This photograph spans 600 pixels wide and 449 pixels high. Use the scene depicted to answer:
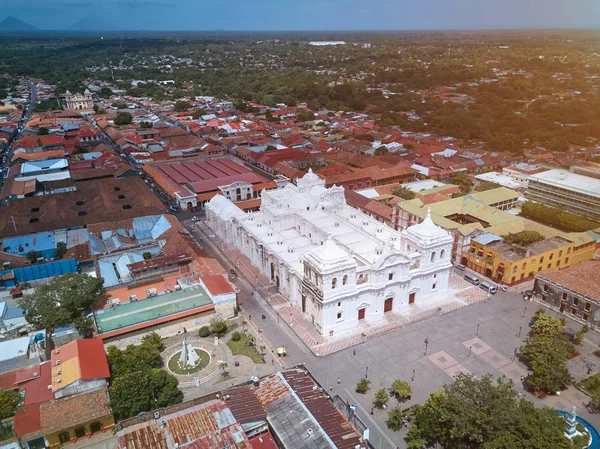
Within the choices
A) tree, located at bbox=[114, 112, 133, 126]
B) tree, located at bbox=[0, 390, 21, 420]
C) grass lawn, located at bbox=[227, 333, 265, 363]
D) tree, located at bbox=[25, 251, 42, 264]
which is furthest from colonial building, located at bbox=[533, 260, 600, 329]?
tree, located at bbox=[114, 112, 133, 126]

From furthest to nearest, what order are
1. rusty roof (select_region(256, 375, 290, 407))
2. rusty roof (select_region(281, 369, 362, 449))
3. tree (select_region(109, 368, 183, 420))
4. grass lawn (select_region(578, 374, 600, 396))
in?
grass lawn (select_region(578, 374, 600, 396)) → tree (select_region(109, 368, 183, 420)) → rusty roof (select_region(256, 375, 290, 407)) → rusty roof (select_region(281, 369, 362, 449))

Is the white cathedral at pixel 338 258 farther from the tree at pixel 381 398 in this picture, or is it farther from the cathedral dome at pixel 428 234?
the tree at pixel 381 398

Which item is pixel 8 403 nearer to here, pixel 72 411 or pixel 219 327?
pixel 72 411

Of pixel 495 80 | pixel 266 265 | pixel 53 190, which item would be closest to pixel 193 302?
pixel 266 265

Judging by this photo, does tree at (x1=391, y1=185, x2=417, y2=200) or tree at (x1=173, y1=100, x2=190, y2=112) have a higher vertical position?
tree at (x1=173, y1=100, x2=190, y2=112)

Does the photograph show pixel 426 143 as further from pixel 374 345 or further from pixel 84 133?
pixel 84 133

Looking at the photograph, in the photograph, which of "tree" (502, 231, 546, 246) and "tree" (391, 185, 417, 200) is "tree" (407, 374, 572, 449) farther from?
"tree" (391, 185, 417, 200)
